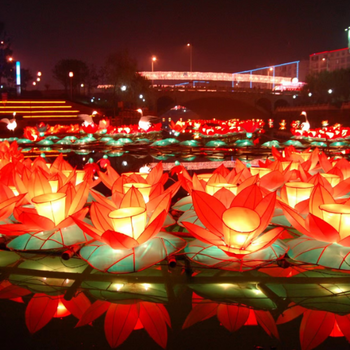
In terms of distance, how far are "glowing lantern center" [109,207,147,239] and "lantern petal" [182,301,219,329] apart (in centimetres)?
42

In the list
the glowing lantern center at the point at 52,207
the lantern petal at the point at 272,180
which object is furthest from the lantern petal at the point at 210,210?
the lantern petal at the point at 272,180

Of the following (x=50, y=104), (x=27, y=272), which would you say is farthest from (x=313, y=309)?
(x=50, y=104)

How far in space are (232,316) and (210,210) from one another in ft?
1.52

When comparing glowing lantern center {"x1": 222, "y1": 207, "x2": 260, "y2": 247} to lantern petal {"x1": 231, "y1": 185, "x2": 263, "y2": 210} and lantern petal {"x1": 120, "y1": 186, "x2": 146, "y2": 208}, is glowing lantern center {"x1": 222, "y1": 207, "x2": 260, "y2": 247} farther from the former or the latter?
lantern petal {"x1": 120, "y1": 186, "x2": 146, "y2": 208}

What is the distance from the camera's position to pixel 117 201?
83.8 inches

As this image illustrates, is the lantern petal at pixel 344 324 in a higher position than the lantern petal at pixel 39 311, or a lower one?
lower

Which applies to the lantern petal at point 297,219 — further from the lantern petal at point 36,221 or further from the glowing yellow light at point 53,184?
the glowing yellow light at point 53,184

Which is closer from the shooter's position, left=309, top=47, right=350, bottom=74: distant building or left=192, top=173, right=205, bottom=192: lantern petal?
left=192, top=173, right=205, bottom=192: lantern petal

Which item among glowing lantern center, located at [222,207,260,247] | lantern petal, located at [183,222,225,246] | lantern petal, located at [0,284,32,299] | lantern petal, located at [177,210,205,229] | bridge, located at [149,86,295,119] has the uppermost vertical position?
bridge, located at [149,86,295,119]

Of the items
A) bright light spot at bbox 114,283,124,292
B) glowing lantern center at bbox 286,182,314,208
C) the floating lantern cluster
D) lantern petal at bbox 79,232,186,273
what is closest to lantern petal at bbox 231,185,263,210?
the floating lantern cluster

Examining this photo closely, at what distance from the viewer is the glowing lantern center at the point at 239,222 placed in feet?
5.50

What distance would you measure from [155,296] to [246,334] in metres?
0.46

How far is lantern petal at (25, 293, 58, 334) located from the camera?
1.52 meters

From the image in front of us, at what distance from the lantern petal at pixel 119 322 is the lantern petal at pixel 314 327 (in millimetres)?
665
